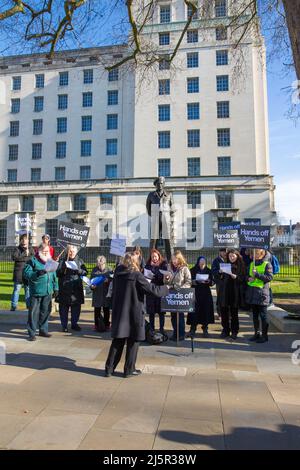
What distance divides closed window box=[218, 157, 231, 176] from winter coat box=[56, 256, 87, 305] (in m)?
38.5

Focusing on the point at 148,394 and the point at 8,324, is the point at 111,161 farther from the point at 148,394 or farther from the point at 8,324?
the point at 148,394

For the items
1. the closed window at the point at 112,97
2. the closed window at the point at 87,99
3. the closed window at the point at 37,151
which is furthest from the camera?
the closed window at the point at 37,151

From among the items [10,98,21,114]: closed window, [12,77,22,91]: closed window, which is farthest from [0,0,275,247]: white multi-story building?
[12,77,22,91]: closed window

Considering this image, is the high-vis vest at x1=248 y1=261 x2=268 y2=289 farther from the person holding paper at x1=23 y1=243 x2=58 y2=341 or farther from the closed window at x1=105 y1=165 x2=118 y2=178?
the closed window at x1=105 y1=165 x2=118 y2=178

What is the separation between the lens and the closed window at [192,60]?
47094 mm

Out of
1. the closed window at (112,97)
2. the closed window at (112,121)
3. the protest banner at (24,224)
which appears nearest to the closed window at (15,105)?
the closed window at (112,97)

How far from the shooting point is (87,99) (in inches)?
2053

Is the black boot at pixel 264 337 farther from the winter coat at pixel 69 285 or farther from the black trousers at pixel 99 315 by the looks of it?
the winter coat at pixel 69 285

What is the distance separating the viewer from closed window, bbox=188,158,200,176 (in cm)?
4606

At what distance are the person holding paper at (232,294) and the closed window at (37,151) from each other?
48445mm

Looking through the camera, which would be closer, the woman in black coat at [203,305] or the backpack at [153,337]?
the backpack at [153,337]

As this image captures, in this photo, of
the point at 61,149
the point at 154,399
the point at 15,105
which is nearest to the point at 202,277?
the point at 154,399

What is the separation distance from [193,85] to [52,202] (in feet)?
78.9

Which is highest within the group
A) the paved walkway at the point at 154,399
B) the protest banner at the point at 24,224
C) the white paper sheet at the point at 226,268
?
the protest banner at the point at 24,224
